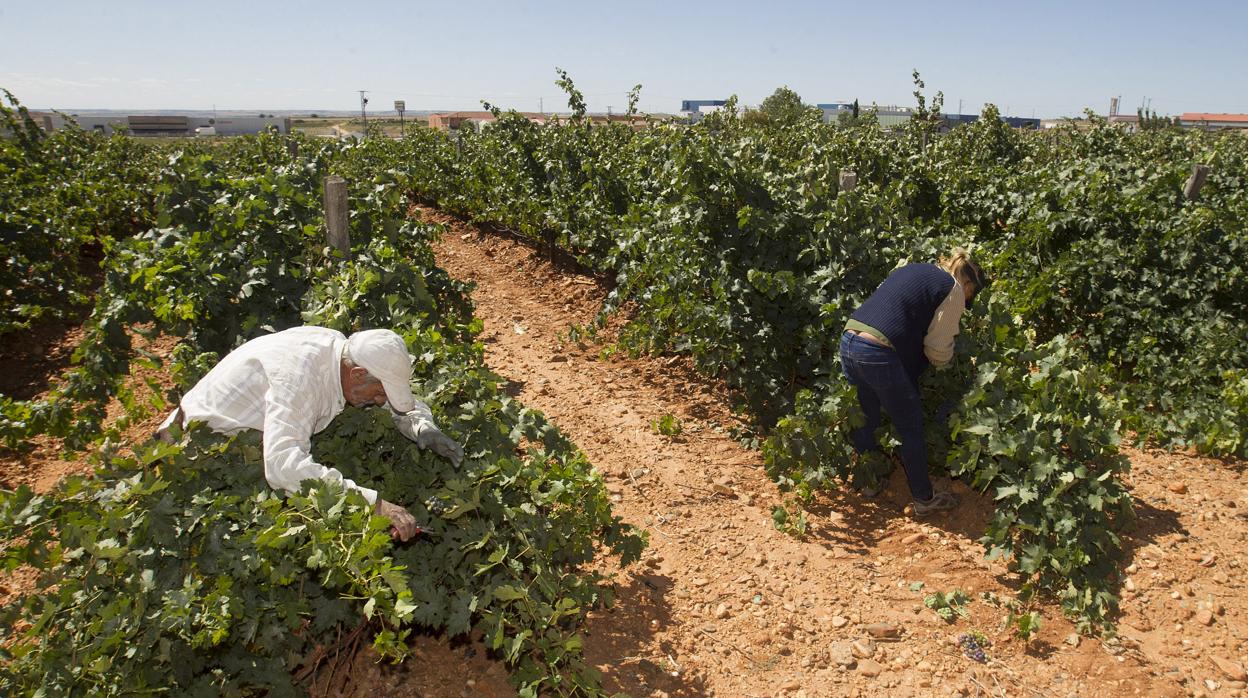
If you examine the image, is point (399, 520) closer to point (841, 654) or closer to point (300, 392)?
point (300, 392)

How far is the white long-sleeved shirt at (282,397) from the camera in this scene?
2393mm

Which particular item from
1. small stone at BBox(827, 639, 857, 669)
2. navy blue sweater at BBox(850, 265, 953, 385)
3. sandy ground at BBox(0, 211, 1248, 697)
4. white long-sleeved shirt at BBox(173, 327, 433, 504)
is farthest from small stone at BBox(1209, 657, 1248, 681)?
white long-sleeved shirt at BBox(173, 327, 433, 504)

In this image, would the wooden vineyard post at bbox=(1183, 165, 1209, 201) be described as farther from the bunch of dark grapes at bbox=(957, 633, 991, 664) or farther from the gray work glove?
the gray work glove

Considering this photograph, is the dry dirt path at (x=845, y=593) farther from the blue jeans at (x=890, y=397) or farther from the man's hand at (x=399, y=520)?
the man's hand at (x=399, y=520)

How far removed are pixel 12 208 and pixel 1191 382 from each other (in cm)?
1072

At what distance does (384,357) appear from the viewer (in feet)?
8.53

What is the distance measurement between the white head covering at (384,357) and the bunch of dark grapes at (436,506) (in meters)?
0.43

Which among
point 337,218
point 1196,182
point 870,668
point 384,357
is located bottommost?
point 870,668

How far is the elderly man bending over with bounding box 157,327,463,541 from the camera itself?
7.91 ft

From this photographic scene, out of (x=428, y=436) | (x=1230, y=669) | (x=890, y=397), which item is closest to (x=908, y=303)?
(x=890, y=397)

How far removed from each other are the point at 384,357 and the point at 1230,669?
3709 mm

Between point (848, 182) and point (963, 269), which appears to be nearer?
point (963, 269)

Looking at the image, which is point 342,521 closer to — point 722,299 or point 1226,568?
point 722,299

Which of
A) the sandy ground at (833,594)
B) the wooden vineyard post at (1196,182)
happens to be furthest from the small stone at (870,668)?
the wooden vineyard post at (1196,182)
